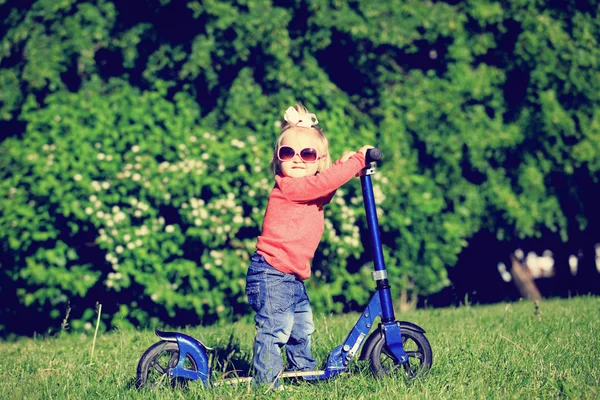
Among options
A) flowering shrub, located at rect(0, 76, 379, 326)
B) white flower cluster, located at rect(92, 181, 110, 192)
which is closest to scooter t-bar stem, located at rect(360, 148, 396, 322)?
flowering shrub, located at rect(0, 76, 379, 326)

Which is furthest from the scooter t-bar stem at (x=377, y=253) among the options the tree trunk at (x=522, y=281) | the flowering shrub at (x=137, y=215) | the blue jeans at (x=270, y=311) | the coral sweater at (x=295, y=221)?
the tree trunk at (x=522, y=281)

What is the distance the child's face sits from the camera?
138 inches

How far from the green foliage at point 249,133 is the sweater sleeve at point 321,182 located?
3.00 metres

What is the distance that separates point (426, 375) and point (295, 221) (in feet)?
3.26

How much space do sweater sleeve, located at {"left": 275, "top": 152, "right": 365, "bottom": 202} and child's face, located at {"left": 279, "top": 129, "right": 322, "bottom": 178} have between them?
6 cm

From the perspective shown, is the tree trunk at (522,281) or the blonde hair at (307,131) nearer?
the blonde hair at (307,131)

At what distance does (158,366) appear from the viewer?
3369mm

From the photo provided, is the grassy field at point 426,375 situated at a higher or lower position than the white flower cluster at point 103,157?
lower

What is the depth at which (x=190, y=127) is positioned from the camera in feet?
23.3

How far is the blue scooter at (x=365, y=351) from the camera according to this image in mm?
3326

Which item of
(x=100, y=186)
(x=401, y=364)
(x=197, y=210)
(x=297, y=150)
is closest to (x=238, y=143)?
(x=197, y=210)

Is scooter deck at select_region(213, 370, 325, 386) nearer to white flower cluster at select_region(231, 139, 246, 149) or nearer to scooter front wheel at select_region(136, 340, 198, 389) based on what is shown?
scooter front wheel at select_region(136, 340, 198, 389)

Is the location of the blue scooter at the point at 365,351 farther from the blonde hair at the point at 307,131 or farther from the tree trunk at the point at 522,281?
the tree trunk at the point at 522,281

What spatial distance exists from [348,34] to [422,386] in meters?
5.34
